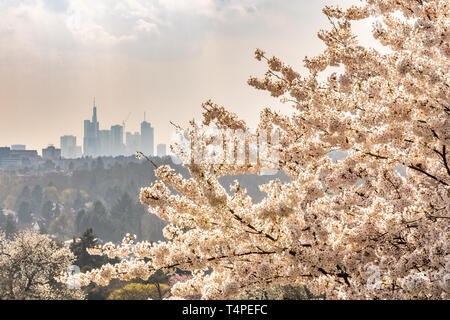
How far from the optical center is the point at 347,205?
18.4 feet

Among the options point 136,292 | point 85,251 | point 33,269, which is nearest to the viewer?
point 33,269

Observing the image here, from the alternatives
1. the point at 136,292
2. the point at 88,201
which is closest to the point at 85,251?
the point at 136,292

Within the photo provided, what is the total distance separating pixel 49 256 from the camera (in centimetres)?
3362

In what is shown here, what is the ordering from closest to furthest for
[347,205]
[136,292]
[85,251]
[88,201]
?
[347,205] < [136,292] < [85,251] < [88,201]

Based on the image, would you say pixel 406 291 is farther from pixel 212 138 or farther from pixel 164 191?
pixel 212 138

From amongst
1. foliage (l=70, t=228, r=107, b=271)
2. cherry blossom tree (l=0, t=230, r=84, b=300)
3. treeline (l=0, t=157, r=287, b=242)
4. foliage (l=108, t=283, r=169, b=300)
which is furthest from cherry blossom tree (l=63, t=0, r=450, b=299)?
treeline (l=0, t=157, r=287, b=242)

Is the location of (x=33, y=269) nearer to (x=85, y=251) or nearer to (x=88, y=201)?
(x=85, y=251)

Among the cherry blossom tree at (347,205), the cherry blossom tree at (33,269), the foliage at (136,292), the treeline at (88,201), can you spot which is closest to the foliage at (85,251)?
the cherry blossom tree at (33,269)

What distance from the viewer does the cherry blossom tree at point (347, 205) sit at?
12.7ft

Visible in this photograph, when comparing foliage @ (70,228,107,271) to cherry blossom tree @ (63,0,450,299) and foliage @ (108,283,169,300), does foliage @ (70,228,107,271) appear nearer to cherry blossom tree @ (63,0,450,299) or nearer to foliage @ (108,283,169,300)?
foliage @ (108,283,169,300)

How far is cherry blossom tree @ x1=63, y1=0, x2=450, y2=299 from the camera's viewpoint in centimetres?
386

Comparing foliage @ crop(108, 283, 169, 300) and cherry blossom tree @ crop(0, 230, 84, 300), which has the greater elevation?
cherry blossom tree @ crop(0, 230, 84, 300)
